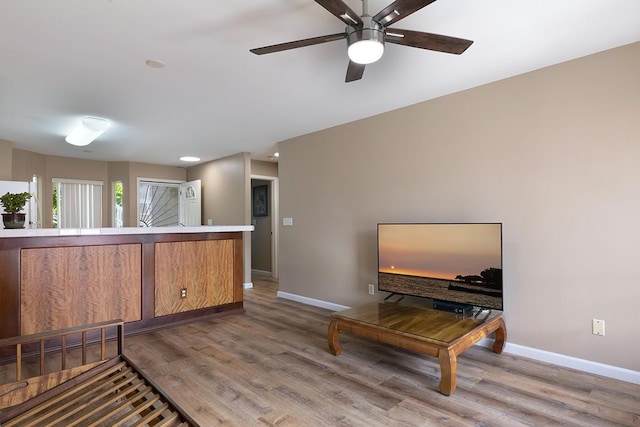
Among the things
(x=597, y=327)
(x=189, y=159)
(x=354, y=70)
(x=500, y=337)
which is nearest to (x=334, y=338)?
(x=500, y=337)

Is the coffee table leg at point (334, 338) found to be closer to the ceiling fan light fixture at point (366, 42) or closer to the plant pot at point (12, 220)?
the ceiling fan light fixture at point (366, 42)

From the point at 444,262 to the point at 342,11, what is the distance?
2166 mm

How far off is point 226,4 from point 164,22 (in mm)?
436

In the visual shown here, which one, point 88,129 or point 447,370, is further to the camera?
point 88,129

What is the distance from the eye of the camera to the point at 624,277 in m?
2.42

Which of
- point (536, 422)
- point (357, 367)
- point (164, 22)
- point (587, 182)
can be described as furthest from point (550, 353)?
point (164, 22)

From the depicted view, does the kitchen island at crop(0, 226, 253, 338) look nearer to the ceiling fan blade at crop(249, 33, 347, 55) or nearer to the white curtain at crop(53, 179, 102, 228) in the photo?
the ceiling fan blade at crop(249, 33, 347, 55)

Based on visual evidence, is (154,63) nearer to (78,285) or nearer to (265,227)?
(78,285)

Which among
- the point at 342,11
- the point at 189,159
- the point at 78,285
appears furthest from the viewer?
the point at 189,159

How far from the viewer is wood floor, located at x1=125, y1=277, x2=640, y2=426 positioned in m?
2.00

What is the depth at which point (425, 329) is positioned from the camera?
2.49m

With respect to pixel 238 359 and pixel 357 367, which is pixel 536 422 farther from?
pixel 238 359

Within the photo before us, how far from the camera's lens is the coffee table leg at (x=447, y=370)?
7.19ft

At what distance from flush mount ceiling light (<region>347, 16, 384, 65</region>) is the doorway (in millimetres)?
4920
